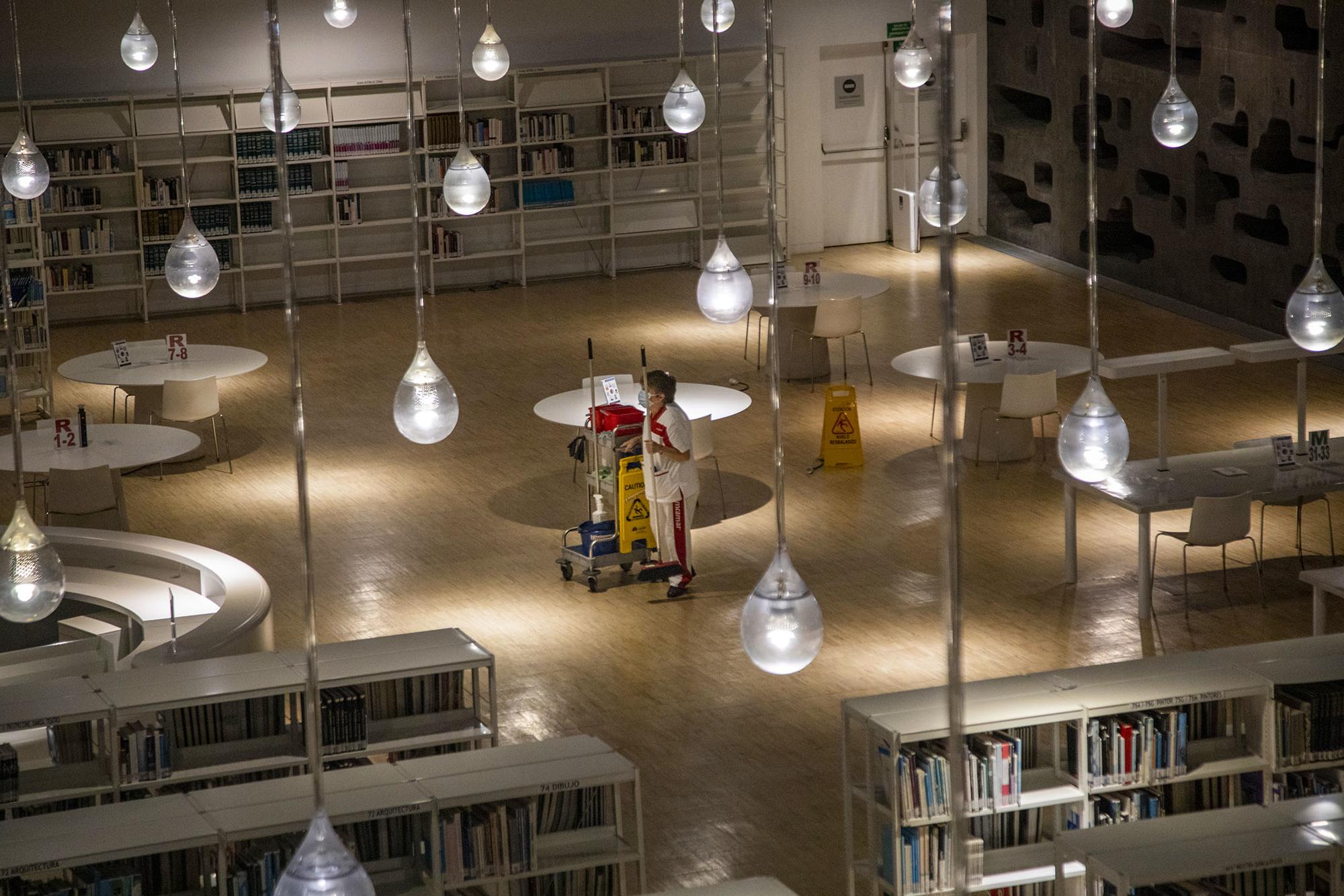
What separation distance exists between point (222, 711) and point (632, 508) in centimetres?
403

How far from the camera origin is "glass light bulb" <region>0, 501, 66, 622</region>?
196 inches

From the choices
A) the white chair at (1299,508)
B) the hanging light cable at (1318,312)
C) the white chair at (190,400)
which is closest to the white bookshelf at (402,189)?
the white chair at (190,400)

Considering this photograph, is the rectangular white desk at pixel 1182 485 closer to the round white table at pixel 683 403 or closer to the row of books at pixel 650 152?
the round white table at pixel 683 403

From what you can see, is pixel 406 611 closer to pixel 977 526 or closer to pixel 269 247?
pixel 977 526

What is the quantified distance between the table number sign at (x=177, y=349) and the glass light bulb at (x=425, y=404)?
8.88 m

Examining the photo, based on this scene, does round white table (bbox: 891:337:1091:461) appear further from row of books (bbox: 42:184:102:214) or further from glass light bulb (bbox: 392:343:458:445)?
row of books (bbox: 42:184:102:214)

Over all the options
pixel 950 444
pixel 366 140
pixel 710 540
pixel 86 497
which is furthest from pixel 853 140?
pixel 950 444

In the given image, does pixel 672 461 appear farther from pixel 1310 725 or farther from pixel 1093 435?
pixel 1093 435

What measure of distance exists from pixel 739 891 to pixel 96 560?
215 inches

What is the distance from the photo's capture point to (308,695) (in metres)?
2.79

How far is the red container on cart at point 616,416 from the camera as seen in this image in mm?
10953

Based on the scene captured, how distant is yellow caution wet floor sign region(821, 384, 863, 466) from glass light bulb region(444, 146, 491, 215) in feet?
20.0

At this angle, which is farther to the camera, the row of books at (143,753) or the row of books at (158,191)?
the row of books at (158,191)

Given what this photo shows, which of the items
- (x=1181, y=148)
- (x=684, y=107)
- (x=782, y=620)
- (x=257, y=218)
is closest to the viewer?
(x=782, y=620)
